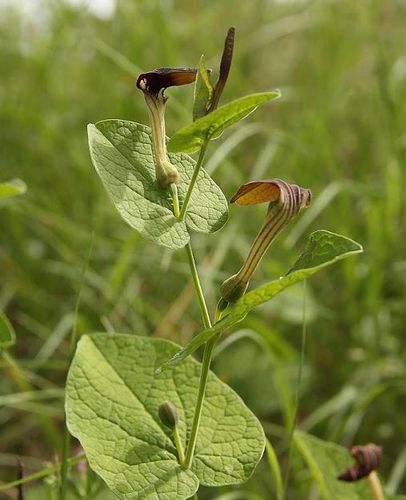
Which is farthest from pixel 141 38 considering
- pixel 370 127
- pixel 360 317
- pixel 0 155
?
pixel 360 317

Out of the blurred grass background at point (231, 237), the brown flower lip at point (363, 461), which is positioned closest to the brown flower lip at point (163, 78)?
the brown flower lip at point (363, 461)

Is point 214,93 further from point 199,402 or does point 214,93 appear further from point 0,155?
point 0,155

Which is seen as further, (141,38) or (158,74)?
(141,38)

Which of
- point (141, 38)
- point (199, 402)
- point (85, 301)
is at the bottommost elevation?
point (85, 301)

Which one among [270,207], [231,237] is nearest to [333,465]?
[270,207]

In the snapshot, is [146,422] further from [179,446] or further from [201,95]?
[201,95]

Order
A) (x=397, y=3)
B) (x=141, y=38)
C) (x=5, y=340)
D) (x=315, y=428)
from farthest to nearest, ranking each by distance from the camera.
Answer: (x=397, y=3) < (x=141, y=38) < (x=315, y=428) < (x=5, y=340)

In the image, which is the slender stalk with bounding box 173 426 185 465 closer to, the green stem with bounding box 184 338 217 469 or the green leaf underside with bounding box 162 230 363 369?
the green stem with bounding box 184 338 217 469
